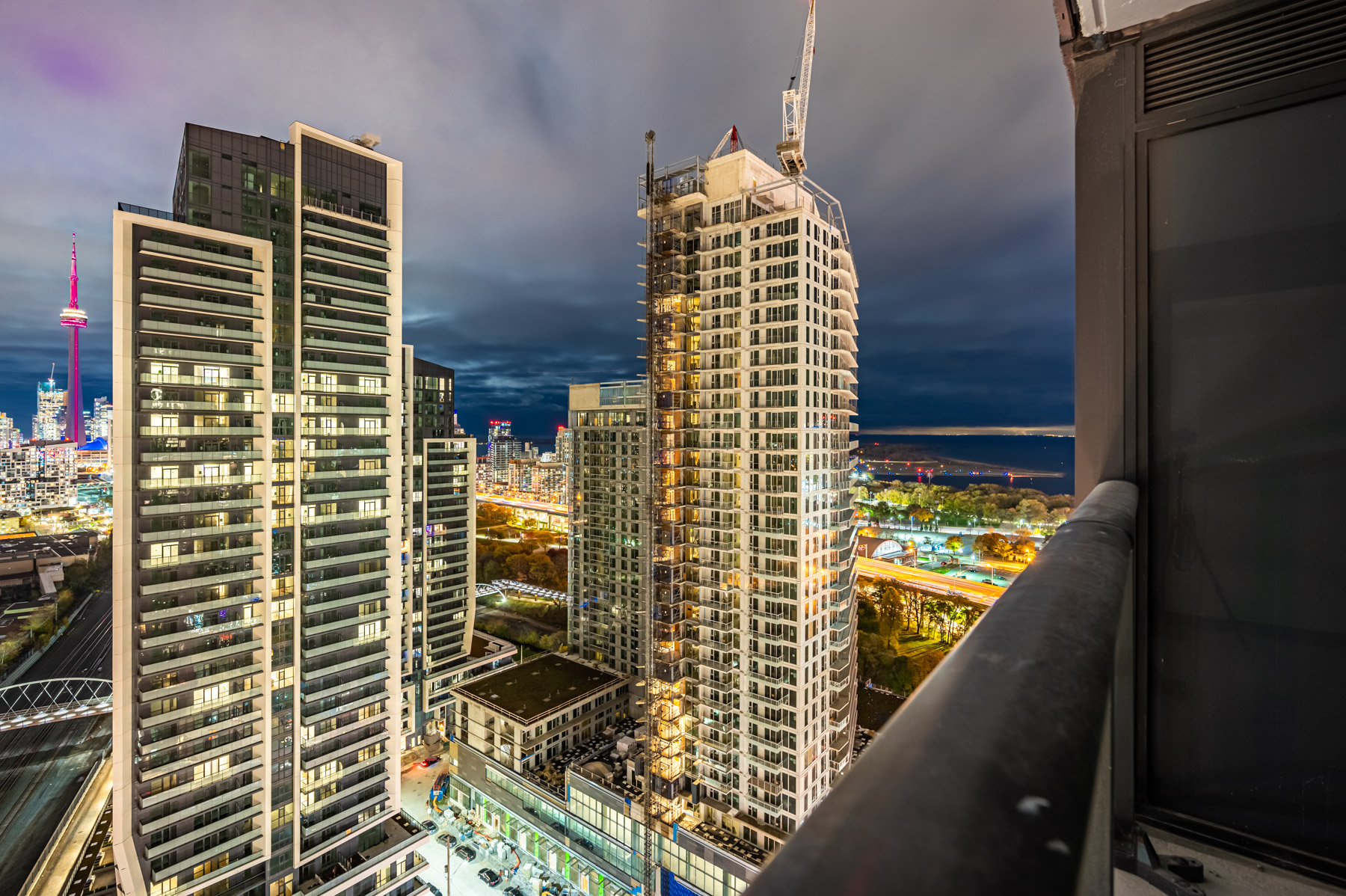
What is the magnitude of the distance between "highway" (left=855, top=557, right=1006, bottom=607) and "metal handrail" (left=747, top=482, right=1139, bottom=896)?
33.2 m

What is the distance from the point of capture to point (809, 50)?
30.9m

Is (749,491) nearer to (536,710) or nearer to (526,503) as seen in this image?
(536,710)

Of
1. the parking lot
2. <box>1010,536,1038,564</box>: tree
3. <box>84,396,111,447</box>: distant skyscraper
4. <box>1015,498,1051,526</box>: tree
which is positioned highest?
<box>84,396,111,447</box>: distant skyscraper

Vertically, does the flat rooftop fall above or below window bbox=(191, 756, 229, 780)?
below

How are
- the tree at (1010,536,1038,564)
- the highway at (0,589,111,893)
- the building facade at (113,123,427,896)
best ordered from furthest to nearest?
1. the tree at (1010,536,1038,564)
2. the highway at (0,589,111,893)
3. the building facade at (113,123,427,896)

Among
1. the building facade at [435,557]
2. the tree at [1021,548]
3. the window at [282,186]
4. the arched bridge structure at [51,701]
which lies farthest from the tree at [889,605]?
the arched bridge structure at [51,701]

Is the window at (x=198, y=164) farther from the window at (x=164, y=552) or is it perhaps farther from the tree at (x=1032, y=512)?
the tree at (x=1032, y=512)

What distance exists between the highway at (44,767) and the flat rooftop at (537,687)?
1513 centimetres

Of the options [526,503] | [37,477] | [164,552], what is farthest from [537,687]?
[37,477]

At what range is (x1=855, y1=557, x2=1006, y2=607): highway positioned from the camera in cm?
3328

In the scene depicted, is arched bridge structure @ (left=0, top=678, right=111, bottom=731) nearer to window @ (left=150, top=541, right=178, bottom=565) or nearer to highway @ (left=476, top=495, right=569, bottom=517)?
window @ (left=150, top=541, right=178, bottom=565)

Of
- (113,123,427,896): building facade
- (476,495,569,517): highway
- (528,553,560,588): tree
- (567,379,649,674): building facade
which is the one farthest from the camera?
(476,495,569,517): highway

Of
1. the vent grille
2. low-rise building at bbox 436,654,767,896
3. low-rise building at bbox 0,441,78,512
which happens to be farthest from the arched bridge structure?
the vent grille

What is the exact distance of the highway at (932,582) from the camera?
109 ft
